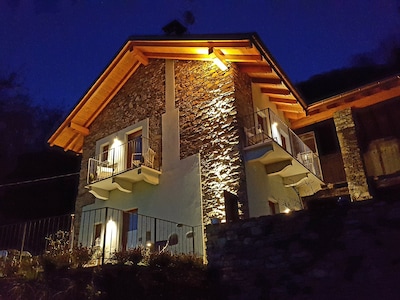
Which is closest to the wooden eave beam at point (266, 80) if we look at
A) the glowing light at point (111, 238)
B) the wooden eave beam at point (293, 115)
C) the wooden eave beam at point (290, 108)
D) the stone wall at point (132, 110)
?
the wooden eave beam at point (290, 108)

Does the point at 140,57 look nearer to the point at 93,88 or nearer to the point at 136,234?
the point at 93,88

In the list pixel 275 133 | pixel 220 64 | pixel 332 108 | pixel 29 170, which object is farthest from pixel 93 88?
pixel 29 170

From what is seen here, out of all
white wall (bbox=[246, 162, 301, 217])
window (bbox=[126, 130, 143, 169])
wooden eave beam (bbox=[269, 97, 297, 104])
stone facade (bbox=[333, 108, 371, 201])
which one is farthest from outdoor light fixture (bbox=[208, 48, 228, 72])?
stone facade (bbox=[333, 108, 371, 201])

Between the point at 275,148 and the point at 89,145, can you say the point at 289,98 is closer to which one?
the point at 275,148

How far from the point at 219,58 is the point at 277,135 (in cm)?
339

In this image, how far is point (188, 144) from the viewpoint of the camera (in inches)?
428

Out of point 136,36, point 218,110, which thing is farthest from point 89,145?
point 218,110

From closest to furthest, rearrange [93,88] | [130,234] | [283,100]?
[130,234], [283,100], [93,88]

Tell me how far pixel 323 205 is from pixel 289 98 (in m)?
6.44

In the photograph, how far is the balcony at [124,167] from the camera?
10927mm

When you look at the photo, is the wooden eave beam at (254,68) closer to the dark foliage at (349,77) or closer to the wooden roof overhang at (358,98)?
the wooden roof overhang at (358,98)

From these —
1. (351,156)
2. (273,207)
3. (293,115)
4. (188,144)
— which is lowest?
(273,207)

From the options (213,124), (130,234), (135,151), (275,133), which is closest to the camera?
(213,124)

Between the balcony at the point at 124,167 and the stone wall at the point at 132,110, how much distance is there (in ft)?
1.87
